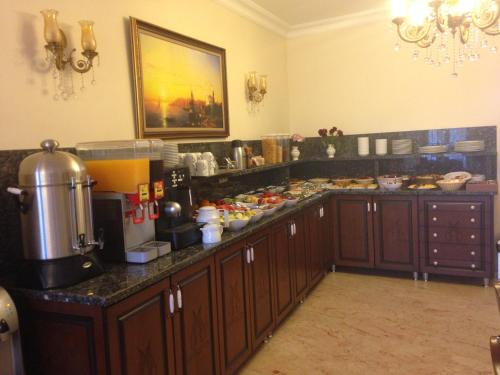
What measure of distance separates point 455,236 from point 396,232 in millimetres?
541

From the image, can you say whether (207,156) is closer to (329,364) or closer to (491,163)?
(329,364)

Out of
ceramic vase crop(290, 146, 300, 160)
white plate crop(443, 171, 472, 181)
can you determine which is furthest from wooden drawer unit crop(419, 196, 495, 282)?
ceramic vase crop(290, 146, 300, 160)

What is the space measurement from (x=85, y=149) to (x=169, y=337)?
1.10 m

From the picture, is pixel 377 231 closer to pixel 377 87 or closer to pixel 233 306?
pixel 377 87

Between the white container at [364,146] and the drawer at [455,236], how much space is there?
1.18m

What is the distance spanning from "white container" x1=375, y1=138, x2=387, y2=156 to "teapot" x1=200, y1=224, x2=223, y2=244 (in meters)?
2.90

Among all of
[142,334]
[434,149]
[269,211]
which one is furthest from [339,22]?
[142,334]

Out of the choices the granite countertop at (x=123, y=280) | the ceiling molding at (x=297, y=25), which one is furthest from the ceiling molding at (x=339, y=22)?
the granite countertop at (x=123, y=280)

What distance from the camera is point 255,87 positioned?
4230 mm

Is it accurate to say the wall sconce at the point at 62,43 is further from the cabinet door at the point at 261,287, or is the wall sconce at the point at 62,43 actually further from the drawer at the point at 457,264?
the drawer at the point at 457,264

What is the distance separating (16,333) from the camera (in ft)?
5.44

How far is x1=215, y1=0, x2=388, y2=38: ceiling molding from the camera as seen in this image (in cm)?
414

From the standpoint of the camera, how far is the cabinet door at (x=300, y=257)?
354 cm

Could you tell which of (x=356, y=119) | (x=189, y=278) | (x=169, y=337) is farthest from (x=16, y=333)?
(x=356, y=119)
